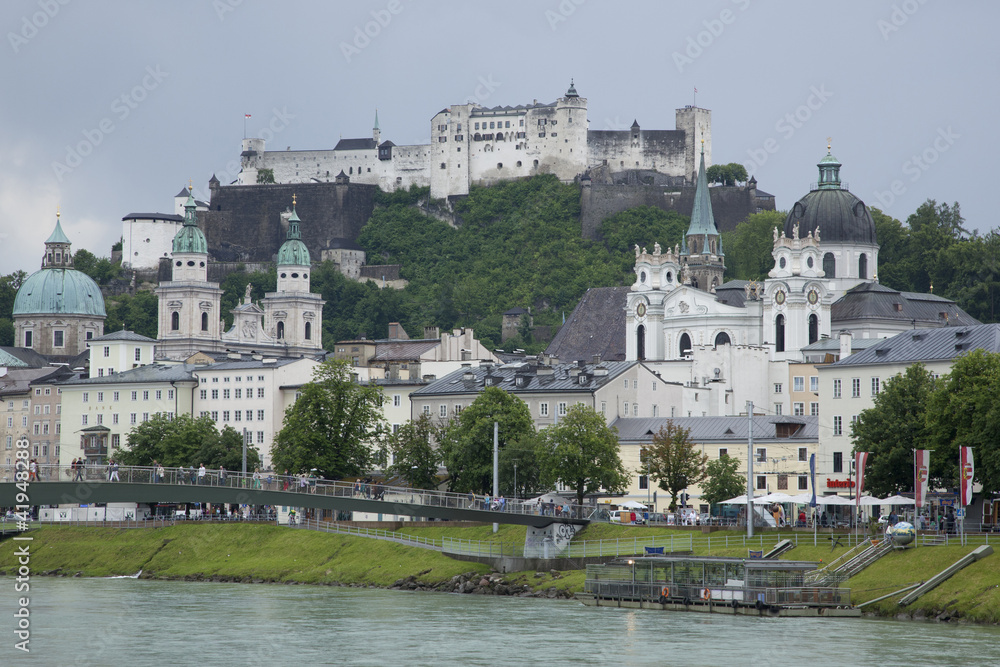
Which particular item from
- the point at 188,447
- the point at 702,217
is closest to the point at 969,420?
the point at 188,447

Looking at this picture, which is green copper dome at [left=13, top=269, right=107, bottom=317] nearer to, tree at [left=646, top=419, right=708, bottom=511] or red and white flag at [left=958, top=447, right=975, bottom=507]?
tree at [left=646, top=419, right=708, bottom=511]

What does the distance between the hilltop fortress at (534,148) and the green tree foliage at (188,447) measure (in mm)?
93955

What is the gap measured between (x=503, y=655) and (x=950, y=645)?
11.4 metres

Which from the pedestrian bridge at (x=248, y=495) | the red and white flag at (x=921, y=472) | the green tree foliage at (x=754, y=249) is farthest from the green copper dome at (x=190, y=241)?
the red and white flag at (x=921, y=472)

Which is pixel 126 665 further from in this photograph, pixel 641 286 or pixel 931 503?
pixel 641 286

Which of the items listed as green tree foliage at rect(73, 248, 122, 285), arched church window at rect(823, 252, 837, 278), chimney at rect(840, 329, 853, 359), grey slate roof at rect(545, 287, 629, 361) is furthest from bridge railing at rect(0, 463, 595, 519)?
green tree foliage at rect(73, 248, 122, 285)

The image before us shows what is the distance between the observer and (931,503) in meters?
66.4

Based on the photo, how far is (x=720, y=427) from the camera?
8725 centimetres

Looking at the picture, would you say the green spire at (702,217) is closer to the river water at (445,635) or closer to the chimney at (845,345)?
the chimney at (845,345)

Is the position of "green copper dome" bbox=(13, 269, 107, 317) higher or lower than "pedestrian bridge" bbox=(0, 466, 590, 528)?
higher

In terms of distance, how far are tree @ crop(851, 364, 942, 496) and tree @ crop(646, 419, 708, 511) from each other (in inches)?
364

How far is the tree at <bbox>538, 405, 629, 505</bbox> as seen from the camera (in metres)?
75.9

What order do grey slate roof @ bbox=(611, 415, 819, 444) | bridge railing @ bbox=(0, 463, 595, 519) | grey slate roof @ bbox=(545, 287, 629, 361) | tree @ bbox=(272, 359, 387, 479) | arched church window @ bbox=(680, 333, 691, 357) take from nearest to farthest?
bridge railing @ bbox=(0, 463, 595, 519)
tree @ bbox=(272, 359, 387, 479)
grey slate roof @ bbox=(611, 415, 819, 444)
arched church window @ bbox=(680, 333, 691, 357)
grey slate roof @ bbox=(545, 287, 629, 361)

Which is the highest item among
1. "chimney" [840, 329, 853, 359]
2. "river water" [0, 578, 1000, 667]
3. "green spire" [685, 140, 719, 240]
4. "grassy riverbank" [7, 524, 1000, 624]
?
"green spire" [685, 140, 719, 240]
